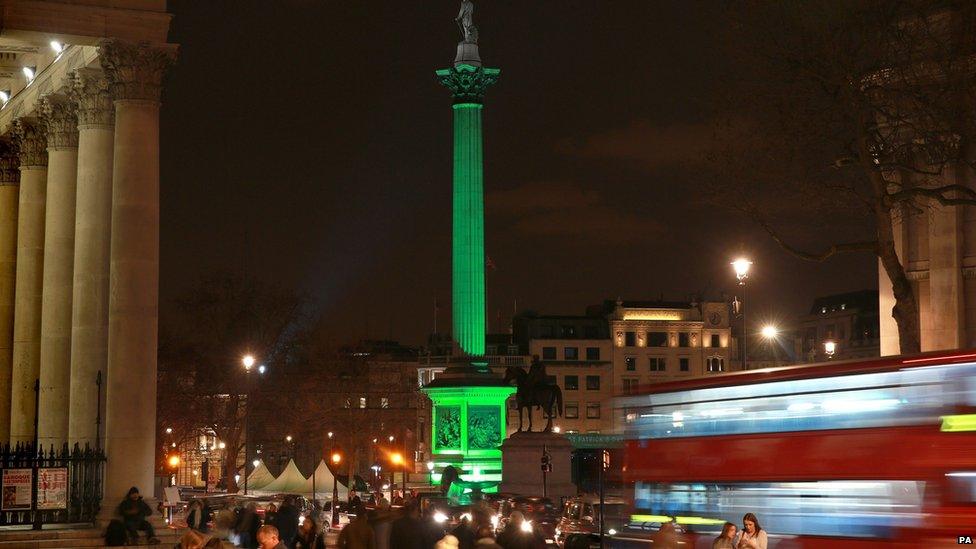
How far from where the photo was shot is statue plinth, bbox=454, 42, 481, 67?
9062 cm

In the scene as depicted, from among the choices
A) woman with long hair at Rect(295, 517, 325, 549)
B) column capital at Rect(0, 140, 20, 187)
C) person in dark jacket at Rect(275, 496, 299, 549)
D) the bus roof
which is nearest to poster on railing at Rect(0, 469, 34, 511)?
person in dark jacket at Rect(275, 496, 299, 549)

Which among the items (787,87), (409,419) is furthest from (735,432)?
(409,419)

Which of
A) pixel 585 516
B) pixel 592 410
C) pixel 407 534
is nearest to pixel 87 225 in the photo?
pixel 585 516

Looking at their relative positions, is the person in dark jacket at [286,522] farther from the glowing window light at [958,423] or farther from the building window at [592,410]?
the building window at [592,410]

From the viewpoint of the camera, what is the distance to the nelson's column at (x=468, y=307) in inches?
3351

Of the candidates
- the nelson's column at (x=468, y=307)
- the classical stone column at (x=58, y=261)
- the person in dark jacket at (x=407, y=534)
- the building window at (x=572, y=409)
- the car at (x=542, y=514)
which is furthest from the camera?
the building window at (x=572, y=409)

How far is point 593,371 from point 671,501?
426 feet

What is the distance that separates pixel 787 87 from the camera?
120 feet

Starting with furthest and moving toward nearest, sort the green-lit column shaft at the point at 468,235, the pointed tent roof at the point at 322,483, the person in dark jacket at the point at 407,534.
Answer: the green-lit column shaft at the point at 468,235
the pointed tent roof at the point at 322,483
the person in dark jacket at the point at 407,534

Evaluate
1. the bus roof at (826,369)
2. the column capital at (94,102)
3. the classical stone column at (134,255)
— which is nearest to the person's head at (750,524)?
the bus roof at (826,369)

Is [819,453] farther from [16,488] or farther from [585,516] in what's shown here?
[585,516]

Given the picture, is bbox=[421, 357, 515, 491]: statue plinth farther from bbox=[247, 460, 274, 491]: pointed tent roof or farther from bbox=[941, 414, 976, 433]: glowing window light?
bbox=[941, 414, 976, 433]: glowing window light

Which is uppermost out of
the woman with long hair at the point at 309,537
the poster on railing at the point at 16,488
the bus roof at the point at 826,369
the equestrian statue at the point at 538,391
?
the equestrian statue at the point at 538,391

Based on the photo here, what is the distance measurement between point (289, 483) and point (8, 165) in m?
41.1
